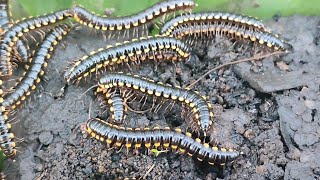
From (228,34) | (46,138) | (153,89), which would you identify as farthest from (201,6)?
(46,138)

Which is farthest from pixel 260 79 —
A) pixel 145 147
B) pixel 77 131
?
pixel 77 131

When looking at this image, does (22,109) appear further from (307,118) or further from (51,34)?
(307,118)

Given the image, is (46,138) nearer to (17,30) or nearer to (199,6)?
(17,30)

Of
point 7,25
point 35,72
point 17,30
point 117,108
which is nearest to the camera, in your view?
point 117,108

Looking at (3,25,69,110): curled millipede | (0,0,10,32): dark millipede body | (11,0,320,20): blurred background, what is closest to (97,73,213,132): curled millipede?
(3,25,69,110): curled millipede

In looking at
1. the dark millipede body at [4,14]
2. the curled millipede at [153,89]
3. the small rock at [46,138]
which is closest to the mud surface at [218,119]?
the small rock at [46,138]

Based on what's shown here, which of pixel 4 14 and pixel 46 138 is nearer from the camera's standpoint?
pixel 46 138

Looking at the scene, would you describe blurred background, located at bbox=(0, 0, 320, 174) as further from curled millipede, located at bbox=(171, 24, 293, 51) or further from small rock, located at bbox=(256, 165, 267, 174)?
small rock, located at bbox=(256, 165, 267, 174)

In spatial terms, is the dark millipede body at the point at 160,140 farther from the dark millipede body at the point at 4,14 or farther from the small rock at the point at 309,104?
the dark millipede body at the point at 4,14
